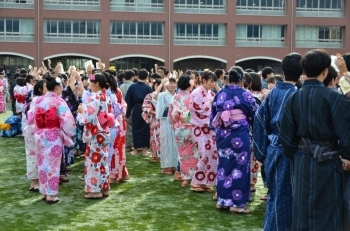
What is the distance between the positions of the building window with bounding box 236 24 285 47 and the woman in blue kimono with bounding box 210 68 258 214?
104 feet

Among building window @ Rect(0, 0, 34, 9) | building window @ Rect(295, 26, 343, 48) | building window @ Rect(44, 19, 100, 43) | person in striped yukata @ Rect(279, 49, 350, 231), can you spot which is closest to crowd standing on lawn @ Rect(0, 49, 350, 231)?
person in striped yukata @ Rect(279, 49, 350, 231)

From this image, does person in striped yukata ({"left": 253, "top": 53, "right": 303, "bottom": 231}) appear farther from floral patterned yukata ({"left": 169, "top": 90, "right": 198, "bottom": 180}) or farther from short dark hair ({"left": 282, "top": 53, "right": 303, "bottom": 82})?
floral patterned yukata ({"left": 169, "top": 90, "right": 198, "bottom": 180})

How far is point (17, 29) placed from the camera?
36.1 metres

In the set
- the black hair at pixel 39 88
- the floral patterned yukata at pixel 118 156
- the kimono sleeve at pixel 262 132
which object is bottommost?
the floral patterned yukata at pixel 118 156

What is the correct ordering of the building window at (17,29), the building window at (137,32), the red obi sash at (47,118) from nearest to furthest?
1. the red obi sash at (47,118)
2. the building window at (17,29)
3. the building window at (137,32)

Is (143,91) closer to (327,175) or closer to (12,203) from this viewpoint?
(12,203)

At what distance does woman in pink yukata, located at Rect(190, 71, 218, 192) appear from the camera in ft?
24.6

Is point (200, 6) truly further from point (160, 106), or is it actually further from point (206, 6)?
point (160, 106)

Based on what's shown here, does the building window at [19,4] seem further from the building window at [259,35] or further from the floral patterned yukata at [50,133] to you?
the floral patterned yukata at [50,133]

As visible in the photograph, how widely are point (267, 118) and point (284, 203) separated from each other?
2.69ft

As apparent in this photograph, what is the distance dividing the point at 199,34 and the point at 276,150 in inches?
1293

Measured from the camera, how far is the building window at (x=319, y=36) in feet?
124

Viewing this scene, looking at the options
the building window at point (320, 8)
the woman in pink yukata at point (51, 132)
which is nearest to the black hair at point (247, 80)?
the woman in pink yukata at point (51, 132)

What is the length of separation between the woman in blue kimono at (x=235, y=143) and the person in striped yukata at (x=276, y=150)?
126cm
